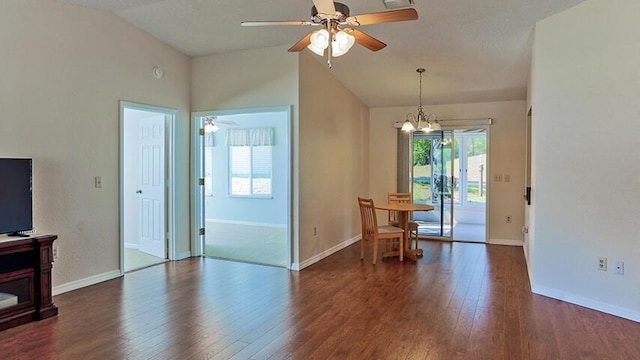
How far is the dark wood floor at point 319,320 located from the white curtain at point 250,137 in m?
4.07

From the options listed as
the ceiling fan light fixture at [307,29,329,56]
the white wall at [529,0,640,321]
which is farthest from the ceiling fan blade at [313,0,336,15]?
the white wall at [529,0,640,321]

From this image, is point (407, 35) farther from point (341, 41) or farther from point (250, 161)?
point (250, 161)

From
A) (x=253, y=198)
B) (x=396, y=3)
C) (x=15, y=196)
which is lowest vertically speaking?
(x=253, y=198)

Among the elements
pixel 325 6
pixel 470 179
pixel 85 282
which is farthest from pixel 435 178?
pixel 85 282

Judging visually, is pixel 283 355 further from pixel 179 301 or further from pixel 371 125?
pixel 371 125

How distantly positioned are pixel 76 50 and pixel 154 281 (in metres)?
2.54

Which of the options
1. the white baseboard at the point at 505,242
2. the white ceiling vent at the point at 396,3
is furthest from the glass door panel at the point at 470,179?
the white ceiling vent at the point at 396,3

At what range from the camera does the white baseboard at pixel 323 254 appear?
16.3 ft

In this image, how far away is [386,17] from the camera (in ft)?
8.73

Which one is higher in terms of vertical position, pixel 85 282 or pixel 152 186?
pixel 152 186

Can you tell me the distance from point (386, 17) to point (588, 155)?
239cm

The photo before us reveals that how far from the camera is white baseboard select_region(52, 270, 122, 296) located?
399cm

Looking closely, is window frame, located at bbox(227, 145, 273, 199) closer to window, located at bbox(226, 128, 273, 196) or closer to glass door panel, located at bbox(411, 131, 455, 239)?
window, located at bbox(226, 128, 273, 196)

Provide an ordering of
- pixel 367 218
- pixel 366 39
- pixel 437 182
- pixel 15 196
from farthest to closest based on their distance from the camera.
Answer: pixel 437 182 → pixel 367 218 → pixel 15 196 → pixel 366 39
